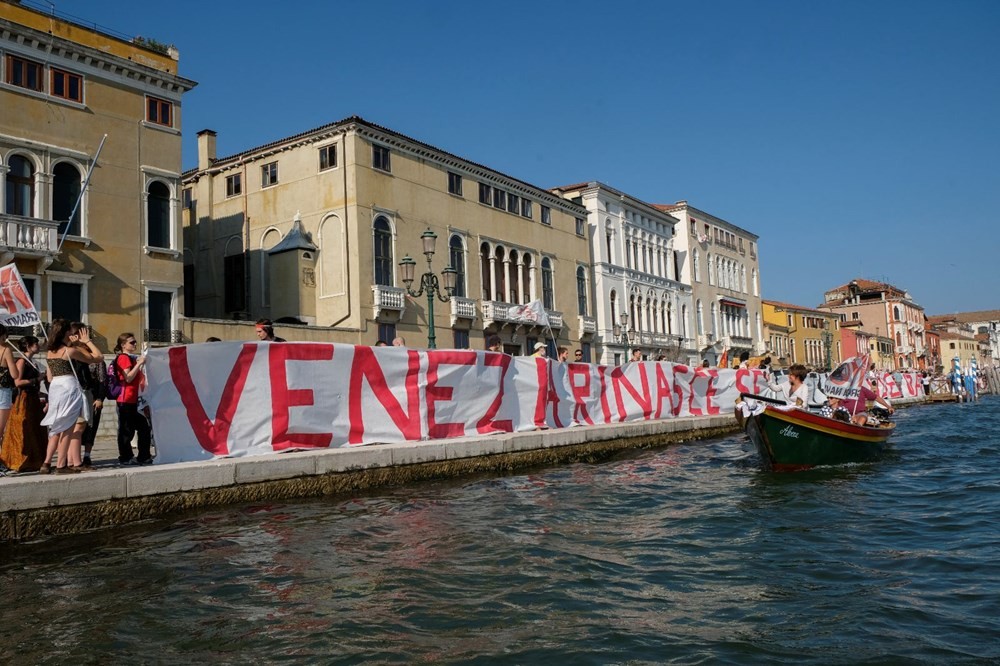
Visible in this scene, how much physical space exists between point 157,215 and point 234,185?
885cm

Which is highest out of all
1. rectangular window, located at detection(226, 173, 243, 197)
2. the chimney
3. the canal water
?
the chimney

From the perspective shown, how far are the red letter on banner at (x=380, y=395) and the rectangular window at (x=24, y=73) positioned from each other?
→ 1586 cm

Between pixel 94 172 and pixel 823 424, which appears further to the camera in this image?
pixel 94 172

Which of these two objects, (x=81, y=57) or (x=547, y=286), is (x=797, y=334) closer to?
(x=547, y=286)

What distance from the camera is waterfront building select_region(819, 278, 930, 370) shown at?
97438 millimetres

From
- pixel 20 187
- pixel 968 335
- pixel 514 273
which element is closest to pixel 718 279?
pixel 514 273

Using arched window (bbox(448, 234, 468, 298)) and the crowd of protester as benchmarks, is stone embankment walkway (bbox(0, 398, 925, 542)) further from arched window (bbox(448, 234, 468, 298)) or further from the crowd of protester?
arched window (bbox(448, 234, 468, 298))

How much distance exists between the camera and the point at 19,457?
27.5 ft

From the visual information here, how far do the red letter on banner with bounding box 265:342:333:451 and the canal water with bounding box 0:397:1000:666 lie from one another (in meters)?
1.19

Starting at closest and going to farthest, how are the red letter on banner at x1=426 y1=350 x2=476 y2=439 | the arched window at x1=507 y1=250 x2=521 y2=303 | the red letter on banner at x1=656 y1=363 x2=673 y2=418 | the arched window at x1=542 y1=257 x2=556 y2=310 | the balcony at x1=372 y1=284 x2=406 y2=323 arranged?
the red letter on banner at x1=426 y1=350 x2=476 y2=439 → the red letter on banner at x1=656 y1=363 x2=673 y2=418 → the balcony at x1=372 y1=284 x2=406 y2=323 → the arched window at x1=507 y1=250 x2=521 y2=303 → the arched window at x1=542 y1=257 x2=556 y2=310

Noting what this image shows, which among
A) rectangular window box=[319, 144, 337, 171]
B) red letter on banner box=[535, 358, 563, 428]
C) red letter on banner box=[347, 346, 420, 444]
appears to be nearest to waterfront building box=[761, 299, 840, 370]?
rectangular window box=[319, 144, 337, 171]

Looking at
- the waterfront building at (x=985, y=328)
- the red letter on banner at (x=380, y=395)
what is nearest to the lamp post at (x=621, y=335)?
the red letter on banner at (x=380, y=395)

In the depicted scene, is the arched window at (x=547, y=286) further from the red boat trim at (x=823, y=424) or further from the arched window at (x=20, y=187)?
the red boat trim at (x=823, y=424)

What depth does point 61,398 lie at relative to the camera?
823 cm
